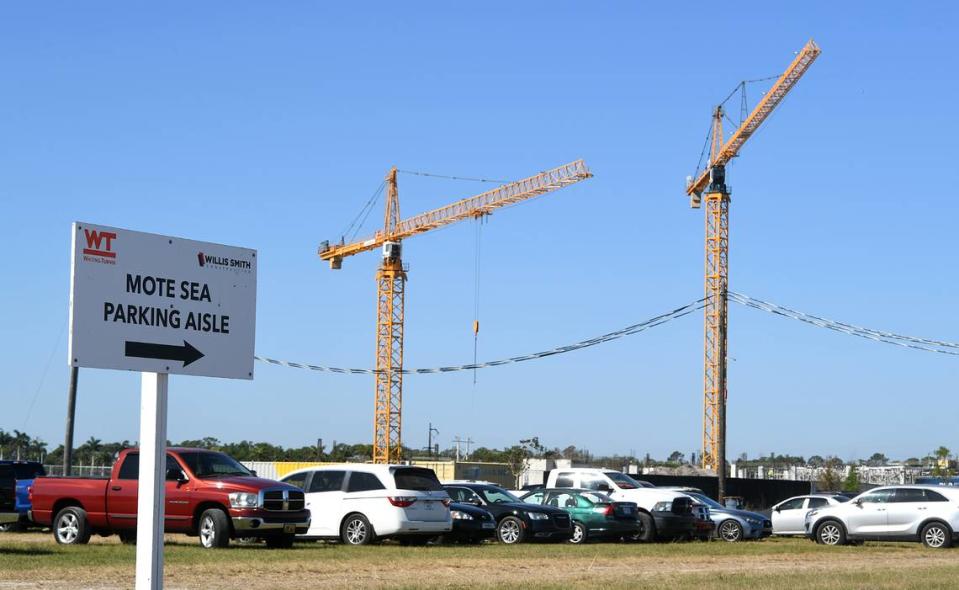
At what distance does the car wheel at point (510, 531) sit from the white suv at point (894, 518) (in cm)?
748

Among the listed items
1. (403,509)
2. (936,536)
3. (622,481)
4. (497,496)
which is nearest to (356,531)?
(403,509)

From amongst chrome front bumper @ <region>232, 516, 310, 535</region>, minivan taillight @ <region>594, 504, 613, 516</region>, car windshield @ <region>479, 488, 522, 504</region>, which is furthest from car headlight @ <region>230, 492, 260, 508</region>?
minivan taillight @ <region>594, 504, 613, 516</region>

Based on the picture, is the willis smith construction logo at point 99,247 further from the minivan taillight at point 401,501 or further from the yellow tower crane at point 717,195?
the yellow tower crane at point 717,195

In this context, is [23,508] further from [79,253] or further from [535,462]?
[535,462]

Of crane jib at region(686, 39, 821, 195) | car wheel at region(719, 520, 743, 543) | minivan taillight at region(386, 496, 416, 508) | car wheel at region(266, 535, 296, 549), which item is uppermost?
crane jib at region(686, 39, 821, 195)

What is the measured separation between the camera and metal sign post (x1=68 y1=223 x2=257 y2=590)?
22.5ft

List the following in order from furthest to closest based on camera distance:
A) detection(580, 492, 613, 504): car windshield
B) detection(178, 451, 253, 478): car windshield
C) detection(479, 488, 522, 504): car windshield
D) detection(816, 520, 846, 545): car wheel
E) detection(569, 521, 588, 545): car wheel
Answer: detection(816, 520, 846, 545): car wheel → detection(580, 492, 613, 504): car windshield → detection(569, 521, 588, 545): car wheel → detection(479, 488, 522, 504): car windshield → detection(178, 451, 253, 478): car windshield

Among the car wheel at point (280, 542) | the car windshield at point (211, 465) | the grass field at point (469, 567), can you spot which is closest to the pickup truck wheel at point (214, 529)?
the grass field at point (469, 567)

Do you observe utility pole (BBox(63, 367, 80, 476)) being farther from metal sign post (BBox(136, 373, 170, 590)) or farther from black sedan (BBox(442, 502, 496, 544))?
metal sign post (BBox(136, 373, 170, 590))

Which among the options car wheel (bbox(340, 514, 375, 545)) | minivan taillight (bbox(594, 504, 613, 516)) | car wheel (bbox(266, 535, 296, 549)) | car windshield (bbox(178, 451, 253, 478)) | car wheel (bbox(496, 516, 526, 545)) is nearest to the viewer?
car windshield (bbox(178, 451, 253, 478))

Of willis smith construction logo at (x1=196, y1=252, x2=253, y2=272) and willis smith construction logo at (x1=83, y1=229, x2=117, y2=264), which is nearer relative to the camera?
willis smith construction logo at (x1=83, y1=229, x2=117, y2=264)

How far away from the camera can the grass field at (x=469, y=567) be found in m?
16.3

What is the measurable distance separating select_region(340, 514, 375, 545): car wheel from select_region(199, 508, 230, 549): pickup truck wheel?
2867mm

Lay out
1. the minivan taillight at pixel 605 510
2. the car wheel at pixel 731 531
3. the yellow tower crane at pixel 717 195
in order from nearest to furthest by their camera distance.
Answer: the minivan taillight at pixel 605 510, the car wheel at pixel 731 531, the yellow tower crane at pixel 717 195
